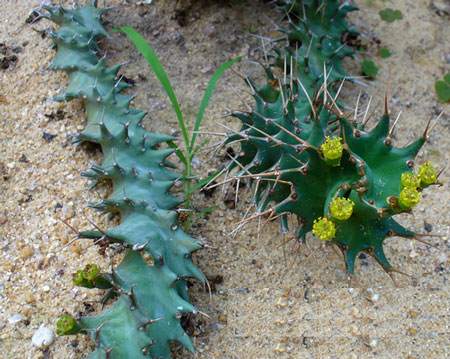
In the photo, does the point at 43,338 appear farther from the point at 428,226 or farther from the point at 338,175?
the point at 428,226

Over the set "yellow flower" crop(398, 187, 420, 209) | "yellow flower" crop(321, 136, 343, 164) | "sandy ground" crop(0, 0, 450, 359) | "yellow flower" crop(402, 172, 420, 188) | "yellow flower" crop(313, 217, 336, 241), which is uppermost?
"yellow flower" crop(321, 136, 343, 164)

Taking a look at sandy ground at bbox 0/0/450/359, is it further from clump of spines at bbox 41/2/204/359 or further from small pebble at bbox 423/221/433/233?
clump of spines at bbox 41/2/204/359

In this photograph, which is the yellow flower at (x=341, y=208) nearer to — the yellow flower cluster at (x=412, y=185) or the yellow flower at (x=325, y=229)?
the yellow flower at (x=325, y=229)

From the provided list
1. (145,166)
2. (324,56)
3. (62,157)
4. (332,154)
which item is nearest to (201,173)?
(145,166)

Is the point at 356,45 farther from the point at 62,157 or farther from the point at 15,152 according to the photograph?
the point at 15,152

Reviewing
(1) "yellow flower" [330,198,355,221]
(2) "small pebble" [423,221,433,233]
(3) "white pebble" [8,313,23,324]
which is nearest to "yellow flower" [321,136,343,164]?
(1) "yellow flower" [330,198,355,221]


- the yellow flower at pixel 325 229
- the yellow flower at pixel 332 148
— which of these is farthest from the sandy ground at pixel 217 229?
the yellow flower at pixel 332 148
